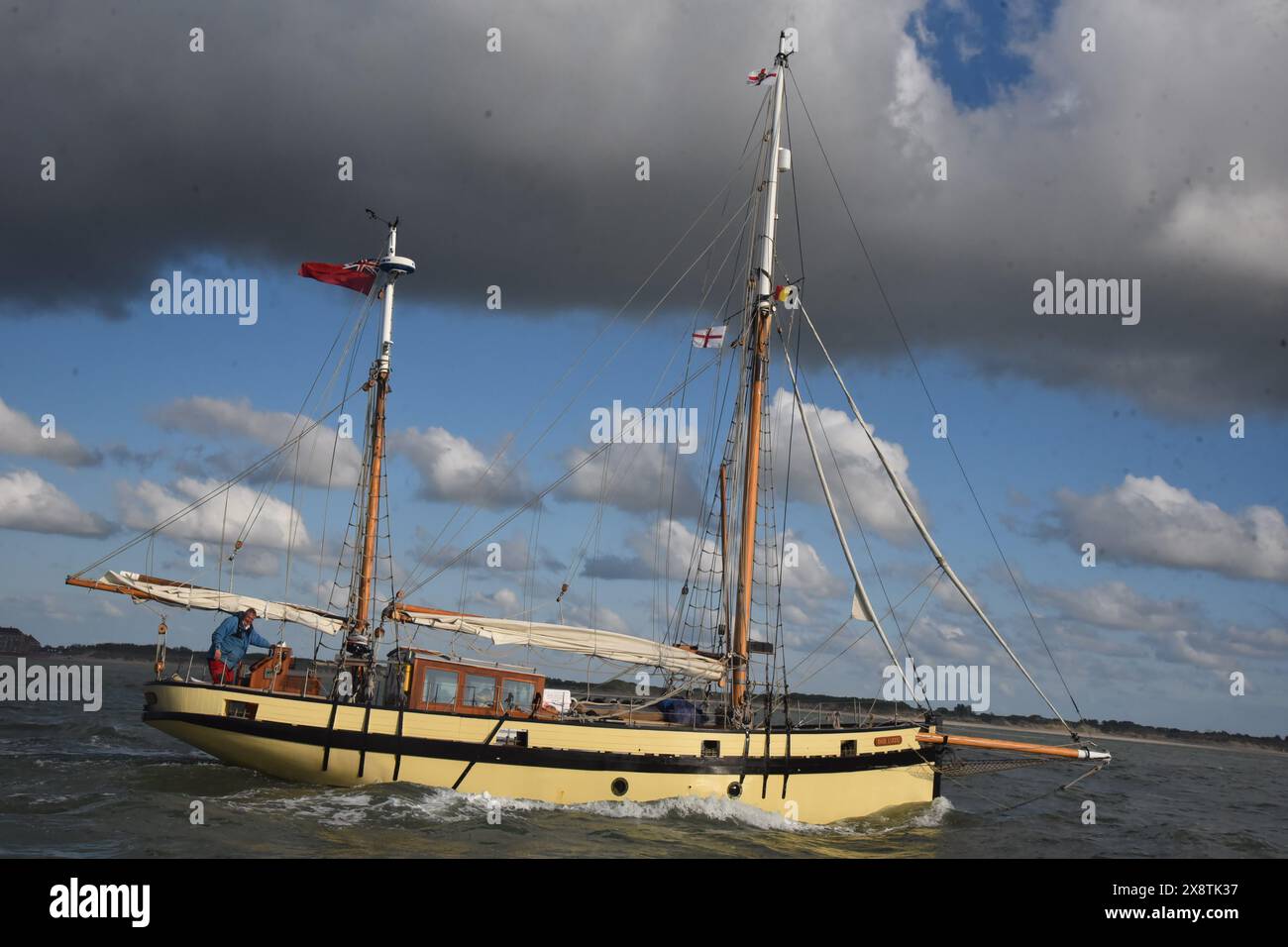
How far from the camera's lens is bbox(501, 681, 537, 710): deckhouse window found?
3212 centimetres

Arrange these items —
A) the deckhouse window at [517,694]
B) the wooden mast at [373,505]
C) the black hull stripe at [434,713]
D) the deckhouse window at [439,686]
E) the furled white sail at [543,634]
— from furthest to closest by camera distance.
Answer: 1. the wooden mast at [373,505]
2. the furled white sail at [543,634]
3. the deckhouse window at [517,694]
4. the deckhouse window at [439,686]
5. the black hull stripe at [434,713]

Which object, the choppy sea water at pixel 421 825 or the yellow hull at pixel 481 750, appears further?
the yellow hull at pixel 481 750

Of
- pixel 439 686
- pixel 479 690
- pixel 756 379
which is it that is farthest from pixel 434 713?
pixel 756 379

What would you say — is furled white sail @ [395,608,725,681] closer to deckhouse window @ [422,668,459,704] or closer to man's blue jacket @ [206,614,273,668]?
deckhouse window @ [422,668,459,704]

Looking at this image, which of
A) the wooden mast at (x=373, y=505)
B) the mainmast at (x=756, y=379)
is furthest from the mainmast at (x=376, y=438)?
the mainmast at (x=756, y=379)

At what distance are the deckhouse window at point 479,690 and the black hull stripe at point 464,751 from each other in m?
1.73

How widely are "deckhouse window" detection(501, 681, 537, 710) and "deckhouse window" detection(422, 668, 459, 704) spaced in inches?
60.7

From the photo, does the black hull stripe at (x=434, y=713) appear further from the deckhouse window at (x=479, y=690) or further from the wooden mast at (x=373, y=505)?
the wooden mast at (x=373, y=505)

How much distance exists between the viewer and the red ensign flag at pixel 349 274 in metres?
40.4

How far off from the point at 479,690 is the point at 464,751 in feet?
7.19
